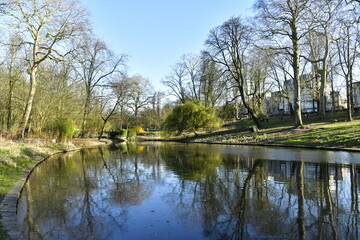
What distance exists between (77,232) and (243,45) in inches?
1137

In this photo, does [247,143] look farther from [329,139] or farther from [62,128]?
[62,128]

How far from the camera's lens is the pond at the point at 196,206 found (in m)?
4.25

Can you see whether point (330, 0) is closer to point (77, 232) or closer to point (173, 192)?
point (173, 192)

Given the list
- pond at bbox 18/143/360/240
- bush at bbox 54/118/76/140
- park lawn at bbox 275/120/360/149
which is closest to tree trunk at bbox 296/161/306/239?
pond at bbox 18/143/360/240

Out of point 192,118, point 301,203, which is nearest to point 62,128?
point 192,118

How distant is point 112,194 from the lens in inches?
269

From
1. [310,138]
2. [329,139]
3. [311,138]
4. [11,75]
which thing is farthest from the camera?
[11,75]

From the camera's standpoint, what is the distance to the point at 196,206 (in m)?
5.62

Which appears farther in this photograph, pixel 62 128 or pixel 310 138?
pixel 62 128

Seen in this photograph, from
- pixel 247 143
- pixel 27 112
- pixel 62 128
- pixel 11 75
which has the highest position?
pixel 11 75

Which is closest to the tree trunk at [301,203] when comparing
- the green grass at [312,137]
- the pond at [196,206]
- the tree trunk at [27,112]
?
the pond at [196,206]

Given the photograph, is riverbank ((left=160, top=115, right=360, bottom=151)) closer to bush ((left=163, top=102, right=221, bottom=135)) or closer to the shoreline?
the shoreline

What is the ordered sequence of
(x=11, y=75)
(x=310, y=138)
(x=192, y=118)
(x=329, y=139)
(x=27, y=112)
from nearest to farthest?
(x=329, y=139) < (x=27, y=112) < (x=310, y=138) < (x=11, y=75) < (x=192, y=118)

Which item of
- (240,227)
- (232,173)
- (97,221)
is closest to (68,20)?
(232,173)
